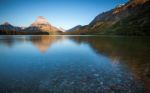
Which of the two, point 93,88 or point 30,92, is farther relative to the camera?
point 93,88

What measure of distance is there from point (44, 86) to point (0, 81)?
496 centimetres

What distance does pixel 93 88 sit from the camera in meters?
14.4

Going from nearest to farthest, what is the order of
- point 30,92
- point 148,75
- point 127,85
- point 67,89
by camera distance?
point 30,92
point 67,89
point 127,85
point 148,75

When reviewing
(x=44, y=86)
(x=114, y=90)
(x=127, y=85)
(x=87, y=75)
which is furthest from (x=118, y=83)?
(x=44, y=86)

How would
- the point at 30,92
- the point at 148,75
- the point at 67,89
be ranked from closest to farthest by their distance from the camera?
1. the point at 30,92
2. the point at 67,89
3. the point at 148,75

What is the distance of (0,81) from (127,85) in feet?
42.8

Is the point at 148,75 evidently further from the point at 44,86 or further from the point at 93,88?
the point at 44,86

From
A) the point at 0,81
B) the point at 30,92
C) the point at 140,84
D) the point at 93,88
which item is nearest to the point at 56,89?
the point at 30,92

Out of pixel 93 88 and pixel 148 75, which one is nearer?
pixel 93 88

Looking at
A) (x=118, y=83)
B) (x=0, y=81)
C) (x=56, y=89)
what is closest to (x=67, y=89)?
(x=56, y=89)

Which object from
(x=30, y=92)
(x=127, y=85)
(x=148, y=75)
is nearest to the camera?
(x=30, y=92)

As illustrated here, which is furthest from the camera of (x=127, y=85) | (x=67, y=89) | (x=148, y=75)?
(x=148, y=75)

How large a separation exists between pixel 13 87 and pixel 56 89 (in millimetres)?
4036

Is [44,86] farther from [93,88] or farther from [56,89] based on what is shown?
[93,88]
